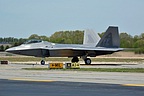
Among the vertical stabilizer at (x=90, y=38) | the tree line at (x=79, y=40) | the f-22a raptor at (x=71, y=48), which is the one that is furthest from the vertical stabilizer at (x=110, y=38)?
the tree line at (x=79, y=40)

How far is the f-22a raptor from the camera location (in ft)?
156

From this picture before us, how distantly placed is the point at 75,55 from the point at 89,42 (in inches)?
216

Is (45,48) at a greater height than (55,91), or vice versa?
(45,48)

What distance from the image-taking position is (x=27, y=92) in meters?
15.7

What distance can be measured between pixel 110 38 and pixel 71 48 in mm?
6154

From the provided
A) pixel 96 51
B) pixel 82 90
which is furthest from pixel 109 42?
pixel 82 90

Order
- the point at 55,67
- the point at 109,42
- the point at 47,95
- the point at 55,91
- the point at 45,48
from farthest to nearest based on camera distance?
the point at 109,42, the point at 45,48, the point at 55,67, the point at 55,91, the point at 47,95

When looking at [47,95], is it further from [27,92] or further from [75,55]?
[75,55]

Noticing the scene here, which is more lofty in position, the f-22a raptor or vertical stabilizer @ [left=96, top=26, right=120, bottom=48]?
vertical stabilizer @ [left=96, top=26, right=120, bottom=48]

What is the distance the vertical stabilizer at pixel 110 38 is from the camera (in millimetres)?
51062

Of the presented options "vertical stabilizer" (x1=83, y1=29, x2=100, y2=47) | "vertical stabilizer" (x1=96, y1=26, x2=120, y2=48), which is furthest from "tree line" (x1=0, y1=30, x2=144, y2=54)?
"vertical stabilizer" (x1=96, y1=26, x2=120, y2=48)

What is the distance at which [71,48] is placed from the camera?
156ft

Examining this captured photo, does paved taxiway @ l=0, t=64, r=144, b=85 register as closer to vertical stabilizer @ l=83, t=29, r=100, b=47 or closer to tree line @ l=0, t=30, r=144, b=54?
vertical stabilizer @ l=83, t=29, r=100, b=47

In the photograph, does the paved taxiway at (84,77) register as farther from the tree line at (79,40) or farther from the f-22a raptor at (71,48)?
the tree line at (79,40)
